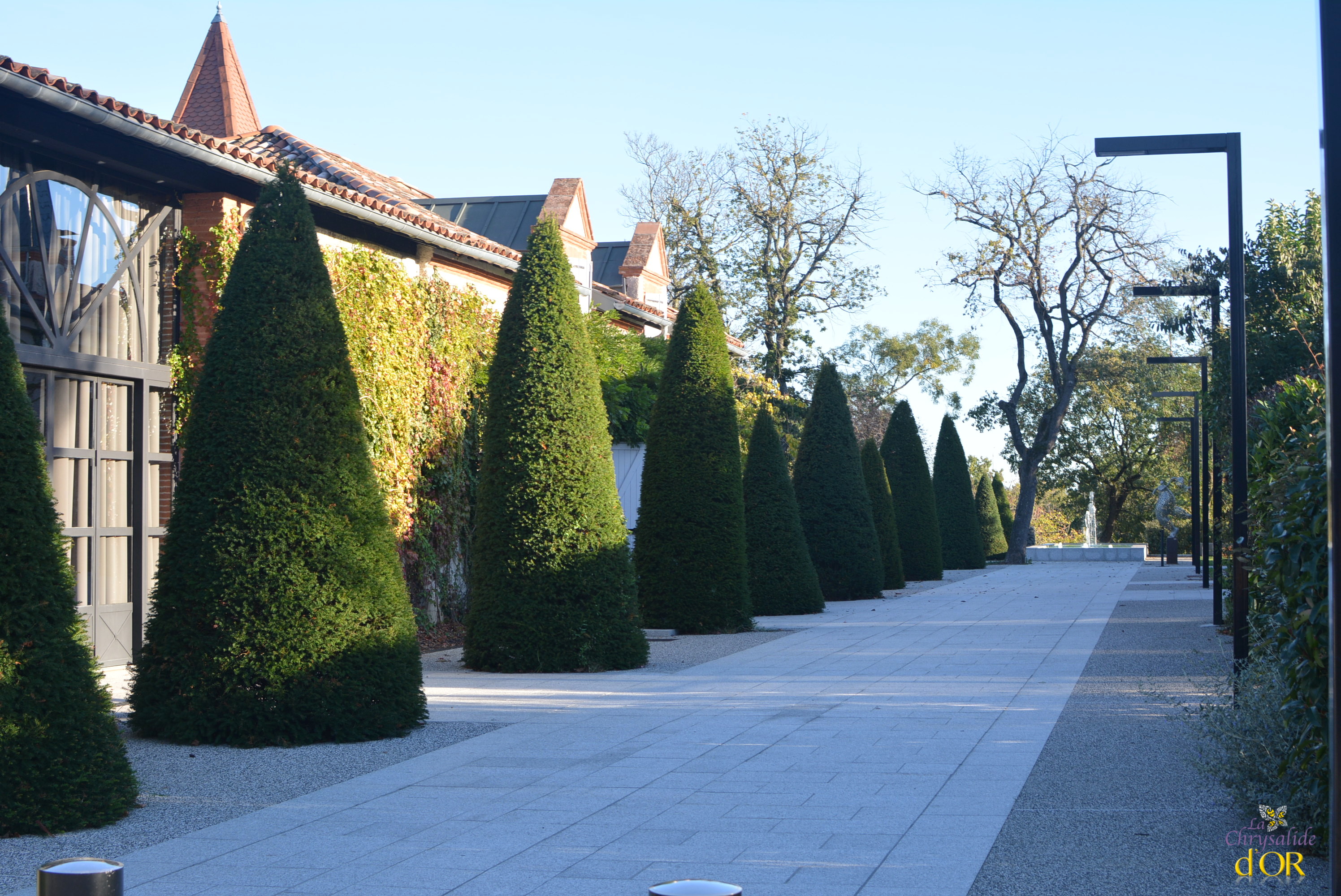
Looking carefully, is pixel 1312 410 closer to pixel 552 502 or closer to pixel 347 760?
pixel 347 760

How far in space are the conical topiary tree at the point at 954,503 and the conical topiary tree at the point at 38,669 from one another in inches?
1277

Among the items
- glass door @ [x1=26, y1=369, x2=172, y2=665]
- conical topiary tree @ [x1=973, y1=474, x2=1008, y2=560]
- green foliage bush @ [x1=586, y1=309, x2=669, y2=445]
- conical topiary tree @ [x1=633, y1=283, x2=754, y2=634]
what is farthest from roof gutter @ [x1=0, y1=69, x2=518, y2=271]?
conical topiary tree @ [x1=973, y1=474, x2=1008, y2=560]

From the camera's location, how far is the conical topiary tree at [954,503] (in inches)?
1442

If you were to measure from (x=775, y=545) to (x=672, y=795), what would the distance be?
13846mm

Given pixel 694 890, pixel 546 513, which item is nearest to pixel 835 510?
pixel 546 513

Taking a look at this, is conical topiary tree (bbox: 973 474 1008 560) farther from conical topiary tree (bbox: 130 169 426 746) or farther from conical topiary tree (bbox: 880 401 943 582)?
conical topiary tree (bbox: 130 169 426 746)

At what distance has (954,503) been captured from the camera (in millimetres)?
36812

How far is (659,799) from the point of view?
21.5 ft

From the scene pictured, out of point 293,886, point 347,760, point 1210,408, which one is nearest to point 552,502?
point 347,760

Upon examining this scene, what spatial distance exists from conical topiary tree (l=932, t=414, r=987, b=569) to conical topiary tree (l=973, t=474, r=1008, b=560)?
13.5 meters

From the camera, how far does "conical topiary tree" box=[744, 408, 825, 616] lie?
20.2 meters

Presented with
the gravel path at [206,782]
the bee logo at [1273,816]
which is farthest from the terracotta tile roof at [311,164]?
the bee logo at [1273,816]

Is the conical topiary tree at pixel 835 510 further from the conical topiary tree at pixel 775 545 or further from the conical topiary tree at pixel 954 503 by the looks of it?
the conical topiary tree at pixel 954 503

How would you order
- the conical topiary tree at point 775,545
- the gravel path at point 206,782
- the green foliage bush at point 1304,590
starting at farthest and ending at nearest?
the conical topiary tree at point 775,545
the gravel path at point 206,782
the green foliage bush at point 1304,590
